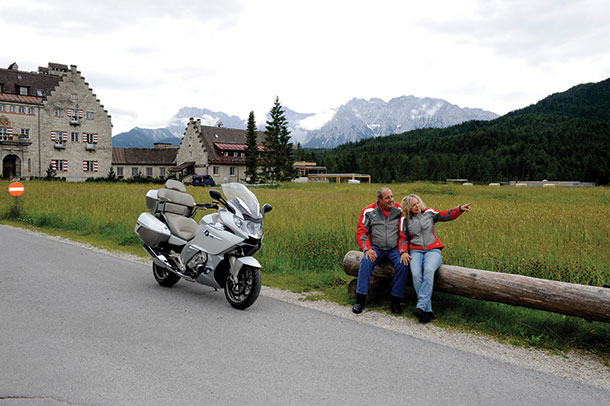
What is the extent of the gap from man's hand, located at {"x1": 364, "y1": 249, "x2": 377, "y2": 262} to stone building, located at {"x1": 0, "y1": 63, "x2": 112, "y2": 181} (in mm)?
57969

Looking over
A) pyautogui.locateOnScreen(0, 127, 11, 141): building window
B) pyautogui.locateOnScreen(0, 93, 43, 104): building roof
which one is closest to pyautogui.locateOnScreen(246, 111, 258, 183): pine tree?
pyautogui.locateOnScreen(0, 93, 43, 104): building roof

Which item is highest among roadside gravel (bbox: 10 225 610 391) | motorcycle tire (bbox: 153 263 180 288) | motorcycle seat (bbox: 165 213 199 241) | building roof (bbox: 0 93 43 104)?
building roof (bbox: 0 93 43 104)

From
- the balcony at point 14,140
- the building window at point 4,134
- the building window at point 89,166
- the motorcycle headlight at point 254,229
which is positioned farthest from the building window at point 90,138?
the motorcycle headlight at point 254,229

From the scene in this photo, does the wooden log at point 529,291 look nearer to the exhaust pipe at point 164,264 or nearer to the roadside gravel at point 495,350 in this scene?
the roadside gravel at point 495,350

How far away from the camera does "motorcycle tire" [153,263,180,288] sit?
7179mm

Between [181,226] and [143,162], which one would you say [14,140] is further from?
[181,226]

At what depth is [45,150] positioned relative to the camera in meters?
56.7

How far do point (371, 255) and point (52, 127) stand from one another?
62161 millimetres

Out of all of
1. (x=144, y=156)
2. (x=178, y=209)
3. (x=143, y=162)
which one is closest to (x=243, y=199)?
(x=178, y=209)

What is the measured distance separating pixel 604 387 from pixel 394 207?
10.8ft

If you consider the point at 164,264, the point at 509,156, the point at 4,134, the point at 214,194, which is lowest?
the point at 164,264

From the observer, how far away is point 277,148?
71.1 meters

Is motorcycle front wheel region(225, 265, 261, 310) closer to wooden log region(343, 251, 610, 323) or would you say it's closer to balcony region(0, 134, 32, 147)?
wooden log region(343, 251, 610, 323)

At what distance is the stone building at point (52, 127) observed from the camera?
54188 mm
